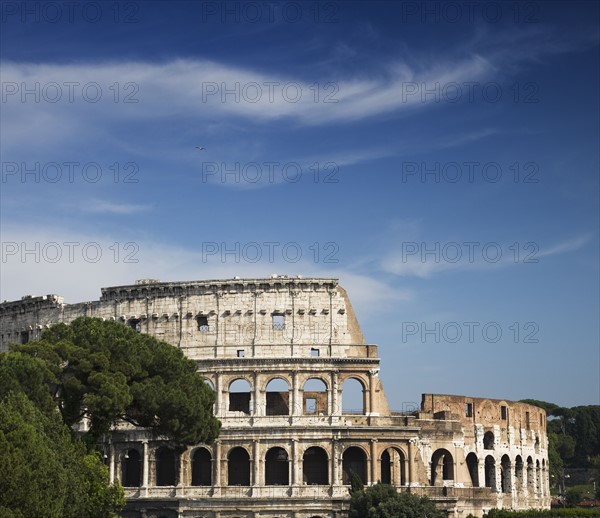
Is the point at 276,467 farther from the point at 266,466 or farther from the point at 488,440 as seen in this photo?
the point at 488,440

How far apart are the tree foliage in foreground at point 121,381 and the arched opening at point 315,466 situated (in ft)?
30.5

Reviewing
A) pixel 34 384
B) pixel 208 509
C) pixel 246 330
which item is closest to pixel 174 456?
pixel 208 509

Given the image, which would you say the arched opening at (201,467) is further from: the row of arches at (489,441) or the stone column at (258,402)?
the row of arches at (489,441)

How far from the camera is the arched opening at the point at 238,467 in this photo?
204 feet

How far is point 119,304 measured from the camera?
214ft

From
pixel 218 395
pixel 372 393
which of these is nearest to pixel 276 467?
pixel 218 395

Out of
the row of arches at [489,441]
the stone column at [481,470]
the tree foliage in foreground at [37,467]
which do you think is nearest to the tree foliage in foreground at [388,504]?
the stone column at [481,470]

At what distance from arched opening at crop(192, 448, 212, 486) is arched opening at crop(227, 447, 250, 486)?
1.21 metres

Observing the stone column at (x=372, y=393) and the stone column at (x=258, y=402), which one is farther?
the stone column at (x=258, y=402)

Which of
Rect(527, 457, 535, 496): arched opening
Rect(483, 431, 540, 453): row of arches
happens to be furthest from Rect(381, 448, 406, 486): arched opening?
Rect(527, 457, 535, 496): arched opening

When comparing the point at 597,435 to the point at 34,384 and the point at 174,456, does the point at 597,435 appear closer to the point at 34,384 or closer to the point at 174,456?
the point at 174,456

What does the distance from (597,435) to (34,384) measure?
3715 inches

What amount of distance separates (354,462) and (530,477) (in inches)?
731

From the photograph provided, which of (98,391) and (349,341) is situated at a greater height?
(349,341)
